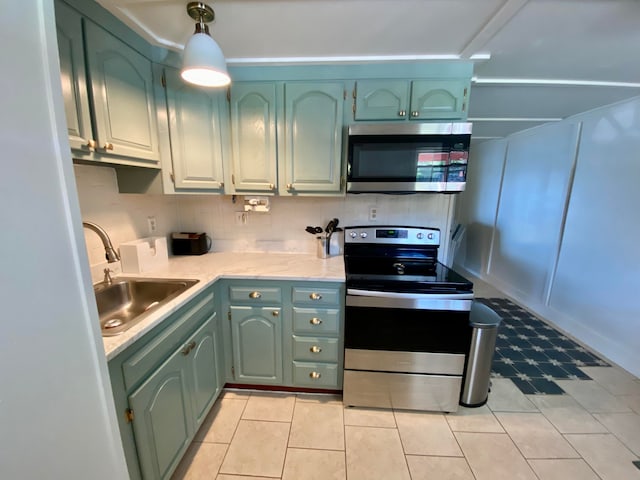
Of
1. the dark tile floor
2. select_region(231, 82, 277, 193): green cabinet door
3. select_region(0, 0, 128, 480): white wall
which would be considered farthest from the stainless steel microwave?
the dark tile floor

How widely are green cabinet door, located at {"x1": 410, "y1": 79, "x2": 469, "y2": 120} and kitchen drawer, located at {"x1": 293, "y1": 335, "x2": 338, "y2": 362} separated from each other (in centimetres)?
163

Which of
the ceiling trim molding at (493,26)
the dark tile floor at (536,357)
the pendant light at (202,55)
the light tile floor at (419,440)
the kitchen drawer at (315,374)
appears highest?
the ceiling trim molding at (493,26)

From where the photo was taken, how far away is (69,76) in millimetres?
1104

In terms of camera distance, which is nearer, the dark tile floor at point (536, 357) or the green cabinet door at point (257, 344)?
the green cabinet door at point (257, 344)

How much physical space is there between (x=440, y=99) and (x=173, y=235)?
224 centimetres

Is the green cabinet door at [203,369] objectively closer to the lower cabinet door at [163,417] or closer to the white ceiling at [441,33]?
the lower cabinet door at [163,417]

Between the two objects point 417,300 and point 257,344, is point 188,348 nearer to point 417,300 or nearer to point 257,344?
point 257,344

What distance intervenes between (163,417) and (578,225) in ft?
12.4

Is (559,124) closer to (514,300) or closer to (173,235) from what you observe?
(514,300)

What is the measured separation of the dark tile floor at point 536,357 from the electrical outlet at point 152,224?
2948 mm

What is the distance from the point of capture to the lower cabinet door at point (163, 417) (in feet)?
3.48

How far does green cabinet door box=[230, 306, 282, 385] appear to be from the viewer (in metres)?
1.75

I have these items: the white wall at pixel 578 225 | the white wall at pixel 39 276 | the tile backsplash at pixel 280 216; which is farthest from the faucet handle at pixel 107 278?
the white wall at pixel 578 225

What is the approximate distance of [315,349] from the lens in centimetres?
177
